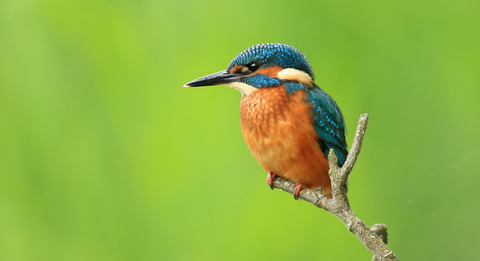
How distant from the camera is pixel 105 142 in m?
2.40

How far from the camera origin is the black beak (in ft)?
4.15

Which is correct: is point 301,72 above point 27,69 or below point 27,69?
below

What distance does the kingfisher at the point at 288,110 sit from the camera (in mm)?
1275

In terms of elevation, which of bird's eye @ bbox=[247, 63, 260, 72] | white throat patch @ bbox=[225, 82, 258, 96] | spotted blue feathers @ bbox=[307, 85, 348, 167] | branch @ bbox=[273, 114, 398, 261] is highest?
bird's eye @ bbox=[247, 63, 260, 72]

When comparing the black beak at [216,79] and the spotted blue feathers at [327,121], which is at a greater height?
the black beak at [216,79]

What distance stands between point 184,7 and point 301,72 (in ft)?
4.24

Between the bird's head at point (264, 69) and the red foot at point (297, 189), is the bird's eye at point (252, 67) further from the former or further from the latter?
the red foot at point (297, 189)

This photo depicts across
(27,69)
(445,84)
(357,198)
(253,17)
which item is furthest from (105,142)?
(445,84)

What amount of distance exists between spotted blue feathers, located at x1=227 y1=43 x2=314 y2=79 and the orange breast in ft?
0.27

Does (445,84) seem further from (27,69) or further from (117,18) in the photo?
(27,69)

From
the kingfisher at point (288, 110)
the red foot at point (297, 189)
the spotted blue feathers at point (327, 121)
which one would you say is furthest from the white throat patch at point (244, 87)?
the red foot at point (297, 189)

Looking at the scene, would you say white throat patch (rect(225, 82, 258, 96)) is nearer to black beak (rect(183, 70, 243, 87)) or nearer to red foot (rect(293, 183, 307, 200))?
black beak (rect(183, 70, 243, 87))

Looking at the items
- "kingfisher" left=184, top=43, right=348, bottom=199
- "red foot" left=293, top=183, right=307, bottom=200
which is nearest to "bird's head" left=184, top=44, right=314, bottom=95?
"kingfisher" left=184, top=43, right=348, bottom=199

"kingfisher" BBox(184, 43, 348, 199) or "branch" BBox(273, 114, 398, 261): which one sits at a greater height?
"kingfisher" BBox(184, 43, 348, 199)
